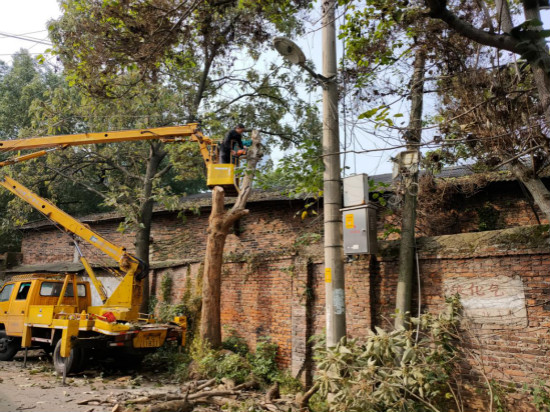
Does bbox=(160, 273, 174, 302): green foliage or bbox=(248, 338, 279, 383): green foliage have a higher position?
bbox=(160, 273, 174, 302): green foliage

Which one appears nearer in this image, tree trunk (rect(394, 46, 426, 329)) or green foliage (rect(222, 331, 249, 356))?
tree trunk (rect(394, 46, 426, 329))

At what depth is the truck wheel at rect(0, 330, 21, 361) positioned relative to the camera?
472 inches

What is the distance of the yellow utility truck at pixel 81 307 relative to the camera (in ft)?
32.0

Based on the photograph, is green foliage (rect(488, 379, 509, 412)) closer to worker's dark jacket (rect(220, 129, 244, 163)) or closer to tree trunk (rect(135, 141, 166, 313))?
worker's dark jacket (rect(220, 129, 244, 163))

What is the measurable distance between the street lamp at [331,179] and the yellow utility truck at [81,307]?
173 inches

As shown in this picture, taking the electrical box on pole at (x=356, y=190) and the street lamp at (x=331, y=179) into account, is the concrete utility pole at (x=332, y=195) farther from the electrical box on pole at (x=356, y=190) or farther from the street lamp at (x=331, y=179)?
the electrical box on pole at (x=356, y=190)

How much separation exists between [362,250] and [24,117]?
22.5m

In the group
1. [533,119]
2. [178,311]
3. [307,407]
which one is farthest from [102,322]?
[533,119]

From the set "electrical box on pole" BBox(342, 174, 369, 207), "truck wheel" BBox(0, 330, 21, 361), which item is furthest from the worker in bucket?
"truck wheel" BBox(0, 330, 21, 361)

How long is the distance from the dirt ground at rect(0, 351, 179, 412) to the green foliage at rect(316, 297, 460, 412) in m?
3.80

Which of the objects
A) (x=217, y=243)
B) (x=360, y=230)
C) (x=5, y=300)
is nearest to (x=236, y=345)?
(x=217, y=243)

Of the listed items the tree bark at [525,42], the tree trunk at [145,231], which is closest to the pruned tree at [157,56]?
the tree trunk at [145,231]

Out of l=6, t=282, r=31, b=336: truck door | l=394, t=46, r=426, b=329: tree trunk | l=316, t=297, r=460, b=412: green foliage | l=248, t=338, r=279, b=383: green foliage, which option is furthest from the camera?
l=6, t=282, r=31, b=336: truck door

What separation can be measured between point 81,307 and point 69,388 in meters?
3.75
